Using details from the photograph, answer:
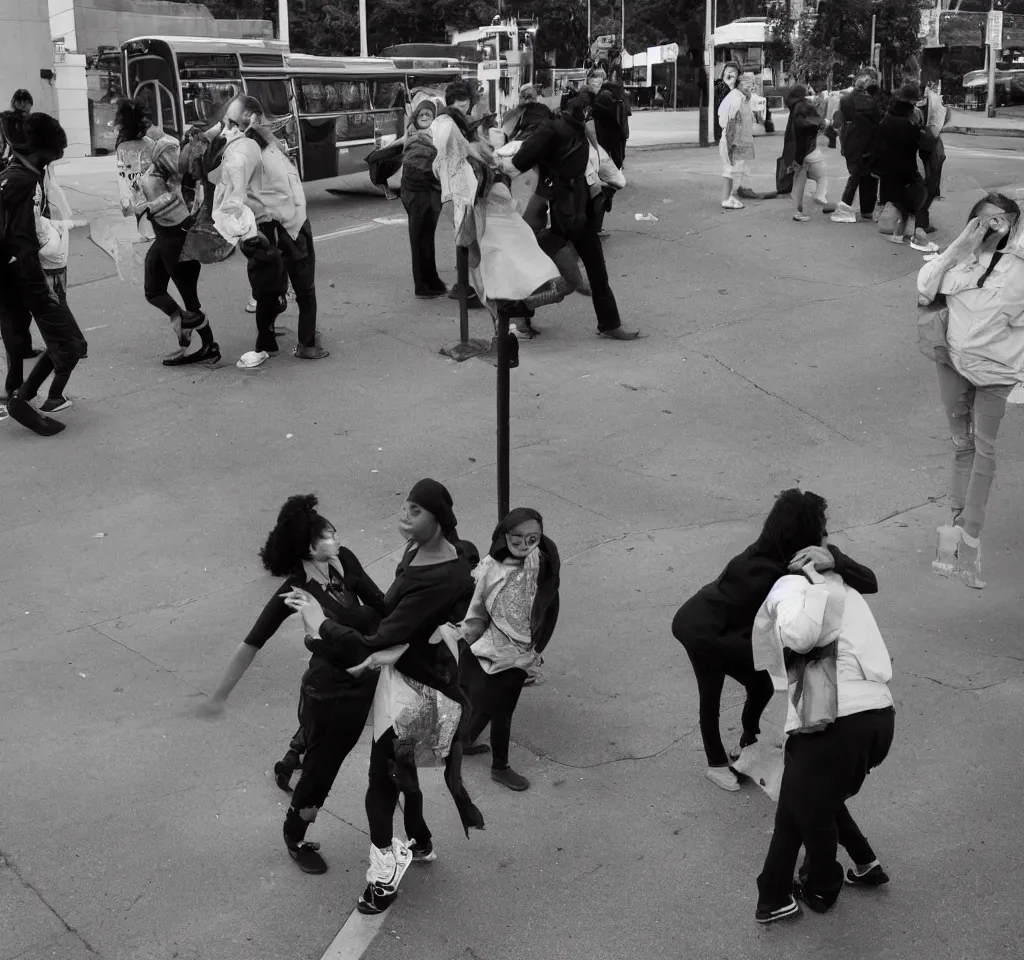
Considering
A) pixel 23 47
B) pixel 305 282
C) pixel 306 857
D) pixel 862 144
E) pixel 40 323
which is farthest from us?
pixel 23 47

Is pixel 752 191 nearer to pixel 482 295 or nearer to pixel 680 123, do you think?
pixel 482 295

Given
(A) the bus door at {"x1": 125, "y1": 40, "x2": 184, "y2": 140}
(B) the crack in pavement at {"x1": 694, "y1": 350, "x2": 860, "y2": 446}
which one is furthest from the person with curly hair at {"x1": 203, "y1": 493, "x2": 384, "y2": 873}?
(A) the bus door at {"x1": 125, "y1": 40, "x2": 184, "y2": 140}

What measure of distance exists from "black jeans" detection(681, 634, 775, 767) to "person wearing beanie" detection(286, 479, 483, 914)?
974mm

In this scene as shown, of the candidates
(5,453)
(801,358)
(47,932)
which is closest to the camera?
(47,932)

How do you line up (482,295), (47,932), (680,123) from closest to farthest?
(47,932), (482,295), (680,123)

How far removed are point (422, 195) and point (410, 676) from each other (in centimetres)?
807

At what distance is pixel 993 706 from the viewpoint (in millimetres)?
5656

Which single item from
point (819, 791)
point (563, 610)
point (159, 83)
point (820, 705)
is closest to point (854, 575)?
point (820, 705)

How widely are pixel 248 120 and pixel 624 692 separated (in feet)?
19.6

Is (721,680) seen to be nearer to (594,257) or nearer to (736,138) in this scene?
(594,257)

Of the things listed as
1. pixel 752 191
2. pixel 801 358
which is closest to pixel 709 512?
pixel 801 358

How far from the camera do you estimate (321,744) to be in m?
4.43

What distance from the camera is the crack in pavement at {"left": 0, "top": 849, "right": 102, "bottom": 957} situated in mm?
4207

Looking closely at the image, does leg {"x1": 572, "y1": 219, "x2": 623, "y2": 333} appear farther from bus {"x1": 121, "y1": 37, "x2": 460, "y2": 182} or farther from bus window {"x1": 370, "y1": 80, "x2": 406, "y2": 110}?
bus window {"x1": 370, "y1": 80, "x2": 406, "y2": 110}
